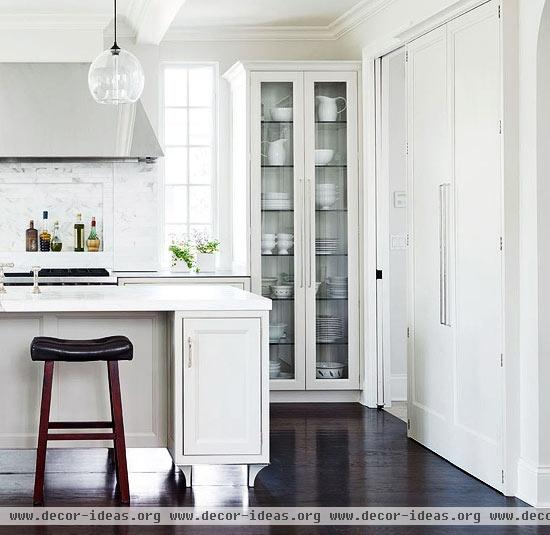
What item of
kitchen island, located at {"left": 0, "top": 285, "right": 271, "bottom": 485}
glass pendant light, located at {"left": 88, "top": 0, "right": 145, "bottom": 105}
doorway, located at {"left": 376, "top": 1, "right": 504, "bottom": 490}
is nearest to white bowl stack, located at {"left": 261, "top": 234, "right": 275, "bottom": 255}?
doorway, located at {"left": 376, "top": 1, "right": 504, "bottom": 490}

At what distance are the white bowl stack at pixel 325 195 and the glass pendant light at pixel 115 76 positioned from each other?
99.9 inches

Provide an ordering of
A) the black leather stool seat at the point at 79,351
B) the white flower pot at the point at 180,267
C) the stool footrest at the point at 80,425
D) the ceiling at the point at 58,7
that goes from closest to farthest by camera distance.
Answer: the black leather stool seat at the point at 79,351 < the stool footrest at the point at 80,425 < the ceiling at the point at 58,7 < the white flower pot at the point at 180,267

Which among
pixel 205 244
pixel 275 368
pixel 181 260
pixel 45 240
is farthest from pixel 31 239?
pixel 275 368

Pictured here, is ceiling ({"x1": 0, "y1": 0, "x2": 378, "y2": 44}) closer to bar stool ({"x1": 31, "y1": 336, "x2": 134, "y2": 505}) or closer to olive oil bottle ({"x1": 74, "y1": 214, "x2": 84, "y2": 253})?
olive oil bottle ({"x1": 74, "y1": 214, "x2": 84, "y2": 253})

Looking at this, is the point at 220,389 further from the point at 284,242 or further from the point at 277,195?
the point at 277,195

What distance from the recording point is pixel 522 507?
416 cm

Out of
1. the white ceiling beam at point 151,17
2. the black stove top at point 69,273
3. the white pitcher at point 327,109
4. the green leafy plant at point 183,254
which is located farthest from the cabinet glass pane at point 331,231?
the black stove top at point 69,273

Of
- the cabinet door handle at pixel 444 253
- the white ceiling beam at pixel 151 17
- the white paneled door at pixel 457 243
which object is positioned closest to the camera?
the white paneled door at pixel 457 243

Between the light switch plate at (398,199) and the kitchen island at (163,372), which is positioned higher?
the light switch plate at (398,199)

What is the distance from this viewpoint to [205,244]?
7.21 m

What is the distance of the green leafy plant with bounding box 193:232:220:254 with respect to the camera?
7141 millimetres

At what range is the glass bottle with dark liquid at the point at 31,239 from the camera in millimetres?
7207

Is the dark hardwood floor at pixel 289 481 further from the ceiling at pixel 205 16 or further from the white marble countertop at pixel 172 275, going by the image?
the ceiling at pixel 205 16

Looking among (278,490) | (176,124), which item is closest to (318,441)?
(278,490)
